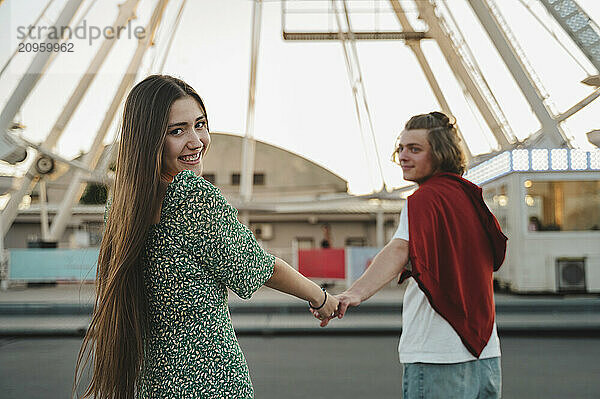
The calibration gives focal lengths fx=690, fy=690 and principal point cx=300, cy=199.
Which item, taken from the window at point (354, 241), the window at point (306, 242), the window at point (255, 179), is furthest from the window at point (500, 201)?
the window at point (255, 179)

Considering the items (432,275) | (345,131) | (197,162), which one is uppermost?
(345,131)

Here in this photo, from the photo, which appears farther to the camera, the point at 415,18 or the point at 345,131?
the point at 345,131

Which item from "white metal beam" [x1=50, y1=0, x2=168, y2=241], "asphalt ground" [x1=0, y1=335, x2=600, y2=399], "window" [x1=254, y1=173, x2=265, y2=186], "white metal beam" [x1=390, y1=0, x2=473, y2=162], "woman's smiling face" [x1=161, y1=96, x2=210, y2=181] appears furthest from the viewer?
"window" [x1=254, y1=173, x2=265, y2=186]

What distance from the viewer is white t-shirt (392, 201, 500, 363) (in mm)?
2443

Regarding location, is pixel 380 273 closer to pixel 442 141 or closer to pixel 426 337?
pixel 426 337

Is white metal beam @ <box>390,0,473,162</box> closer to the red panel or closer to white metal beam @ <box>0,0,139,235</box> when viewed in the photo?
the red panel

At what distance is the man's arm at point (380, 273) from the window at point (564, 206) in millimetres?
12097

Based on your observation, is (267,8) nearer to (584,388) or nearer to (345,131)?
(345,131)

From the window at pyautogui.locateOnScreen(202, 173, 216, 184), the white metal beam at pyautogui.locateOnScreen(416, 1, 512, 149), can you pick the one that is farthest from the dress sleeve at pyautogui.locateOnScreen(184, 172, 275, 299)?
the window at pyautogui.locateOnScreen(202, 173, 216, 184)

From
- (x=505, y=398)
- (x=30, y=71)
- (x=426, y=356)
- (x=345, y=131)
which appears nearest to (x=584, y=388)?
(x=505, y=398)

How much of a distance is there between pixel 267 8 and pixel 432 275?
22733 millimetres

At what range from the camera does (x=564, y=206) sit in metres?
14.0

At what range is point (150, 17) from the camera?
2228 cm

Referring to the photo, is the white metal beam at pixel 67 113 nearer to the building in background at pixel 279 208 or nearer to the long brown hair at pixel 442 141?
the building in background at pixel 279 208
